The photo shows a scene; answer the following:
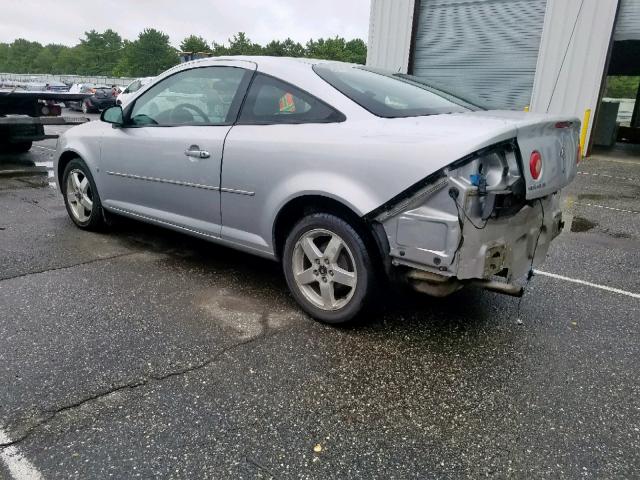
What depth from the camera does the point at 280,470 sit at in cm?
205

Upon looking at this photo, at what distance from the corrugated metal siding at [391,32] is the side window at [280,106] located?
42.5ft

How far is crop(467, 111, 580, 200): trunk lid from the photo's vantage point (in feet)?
8.86

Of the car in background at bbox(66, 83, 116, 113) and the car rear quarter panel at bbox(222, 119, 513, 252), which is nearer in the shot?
the car rear quarter panel at bbox(222, 119, 513, 252)

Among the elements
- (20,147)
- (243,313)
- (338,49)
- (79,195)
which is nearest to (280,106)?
(243,313)

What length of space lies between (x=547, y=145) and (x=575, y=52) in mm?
12044

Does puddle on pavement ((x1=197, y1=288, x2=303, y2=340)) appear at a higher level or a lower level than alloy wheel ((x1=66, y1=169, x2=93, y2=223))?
lower

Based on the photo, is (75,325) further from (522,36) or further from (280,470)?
(522,36)

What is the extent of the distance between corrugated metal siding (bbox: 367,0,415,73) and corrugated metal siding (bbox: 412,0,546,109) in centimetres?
34

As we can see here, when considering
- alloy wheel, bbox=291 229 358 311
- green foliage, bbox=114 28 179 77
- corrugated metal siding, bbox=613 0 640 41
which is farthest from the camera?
green foliage, bbox=114 28 179 77

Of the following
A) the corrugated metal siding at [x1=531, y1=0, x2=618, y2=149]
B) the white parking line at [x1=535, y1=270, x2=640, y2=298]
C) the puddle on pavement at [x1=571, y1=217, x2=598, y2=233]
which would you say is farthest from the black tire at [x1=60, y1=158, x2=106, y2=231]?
the corrugated metal siding at [x1=531, y1=0, x2=618, y2=149]

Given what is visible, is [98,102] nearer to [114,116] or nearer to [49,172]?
[49,172]

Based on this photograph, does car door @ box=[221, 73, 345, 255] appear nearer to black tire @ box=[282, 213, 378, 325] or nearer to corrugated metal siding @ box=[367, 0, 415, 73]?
black tire @ box=[282, 213, 378, 325]

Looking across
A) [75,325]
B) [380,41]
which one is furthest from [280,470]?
[380,41]

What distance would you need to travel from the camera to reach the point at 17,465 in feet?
6.60
